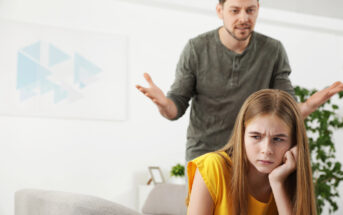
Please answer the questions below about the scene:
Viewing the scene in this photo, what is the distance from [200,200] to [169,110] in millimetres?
517

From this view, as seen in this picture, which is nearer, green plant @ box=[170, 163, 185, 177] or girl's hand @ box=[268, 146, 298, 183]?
girl's hand @ box=[268, 146, 298, 183]

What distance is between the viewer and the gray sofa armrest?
120 centimetres

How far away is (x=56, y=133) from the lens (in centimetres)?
414

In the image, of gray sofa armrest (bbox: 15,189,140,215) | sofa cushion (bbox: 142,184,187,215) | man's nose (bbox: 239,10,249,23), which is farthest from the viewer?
sofa cushion (bbox: 142,184,187,215)

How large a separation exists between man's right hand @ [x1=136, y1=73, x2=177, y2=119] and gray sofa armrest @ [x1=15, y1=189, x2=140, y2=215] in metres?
0.50

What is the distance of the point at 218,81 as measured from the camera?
1.92 meters

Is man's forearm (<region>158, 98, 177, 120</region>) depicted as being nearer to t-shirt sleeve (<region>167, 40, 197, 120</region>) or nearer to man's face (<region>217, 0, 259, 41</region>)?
t-shirt sleeve (<region>167, 40, 197, 120</region>)

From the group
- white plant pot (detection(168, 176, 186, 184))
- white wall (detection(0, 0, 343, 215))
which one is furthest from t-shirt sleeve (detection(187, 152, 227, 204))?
white wall (detection(0, 0, 343, 215))

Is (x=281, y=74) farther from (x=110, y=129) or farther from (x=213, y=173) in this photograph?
(x=110, y=129)

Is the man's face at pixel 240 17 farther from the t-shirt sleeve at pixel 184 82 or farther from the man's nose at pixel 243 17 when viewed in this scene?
the t-shirt sleeve at pixel 184 82

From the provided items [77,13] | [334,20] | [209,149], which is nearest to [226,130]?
[209,149]

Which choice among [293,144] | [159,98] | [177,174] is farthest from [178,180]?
[293,144]

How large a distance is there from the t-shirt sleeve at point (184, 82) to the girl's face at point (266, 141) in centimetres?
52

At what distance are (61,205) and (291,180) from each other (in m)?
0.74
